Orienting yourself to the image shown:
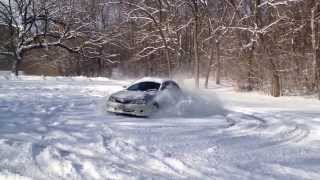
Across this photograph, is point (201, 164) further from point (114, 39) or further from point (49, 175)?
point (114, 39)

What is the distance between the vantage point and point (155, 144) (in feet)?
35.4

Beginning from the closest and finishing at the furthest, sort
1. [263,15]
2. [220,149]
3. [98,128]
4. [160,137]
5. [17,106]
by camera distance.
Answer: [220,149] → [160,137] → [98,128] → [17,106] → [263,15]

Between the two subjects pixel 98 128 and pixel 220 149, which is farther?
pixel 98 128

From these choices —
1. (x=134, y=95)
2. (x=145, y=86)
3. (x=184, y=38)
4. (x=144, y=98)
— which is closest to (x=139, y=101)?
(x=144, y=98)

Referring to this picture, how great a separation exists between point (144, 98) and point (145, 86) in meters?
1.51

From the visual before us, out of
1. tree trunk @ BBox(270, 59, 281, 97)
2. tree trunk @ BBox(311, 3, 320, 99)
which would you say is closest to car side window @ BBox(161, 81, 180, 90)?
tree trunk @ BBox(311, 3, 320, 99)

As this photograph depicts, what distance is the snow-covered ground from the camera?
8.12 m

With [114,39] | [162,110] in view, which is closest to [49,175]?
[162,110]

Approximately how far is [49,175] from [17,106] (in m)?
11.0

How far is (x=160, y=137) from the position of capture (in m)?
11.9

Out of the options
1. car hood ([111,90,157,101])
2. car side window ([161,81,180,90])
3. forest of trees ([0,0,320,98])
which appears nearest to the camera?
car hood ([111,90,157,101])

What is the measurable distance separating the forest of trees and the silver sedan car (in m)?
11.8

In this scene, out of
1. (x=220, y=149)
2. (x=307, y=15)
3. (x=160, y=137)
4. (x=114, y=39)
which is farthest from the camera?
(x=114, y=39)

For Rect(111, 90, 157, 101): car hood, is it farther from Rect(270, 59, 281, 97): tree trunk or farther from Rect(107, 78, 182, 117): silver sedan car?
Rect(270, 59, 281, 97): tree trunk
